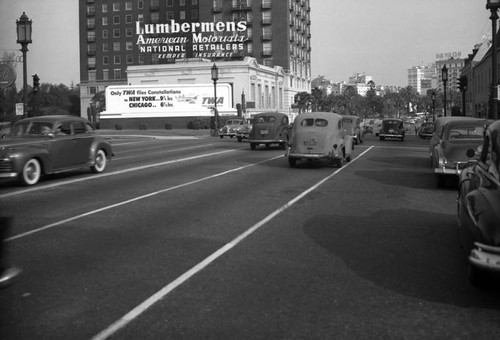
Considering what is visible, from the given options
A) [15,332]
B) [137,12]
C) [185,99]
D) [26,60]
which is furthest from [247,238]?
[137,12]

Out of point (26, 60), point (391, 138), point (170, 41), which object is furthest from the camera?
point (170, 41)

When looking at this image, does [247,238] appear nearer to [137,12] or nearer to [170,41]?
[170,41]

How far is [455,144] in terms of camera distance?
13.1 m

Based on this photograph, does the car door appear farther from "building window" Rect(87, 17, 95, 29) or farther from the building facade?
"building window" Rect(87, 17, 95, 29)

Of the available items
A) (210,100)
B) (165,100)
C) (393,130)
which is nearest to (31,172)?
(393,130)

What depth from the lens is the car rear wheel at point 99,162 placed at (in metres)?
16.6

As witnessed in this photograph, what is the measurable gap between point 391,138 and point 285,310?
129ft

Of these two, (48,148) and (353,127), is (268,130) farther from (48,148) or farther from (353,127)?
(48,148)

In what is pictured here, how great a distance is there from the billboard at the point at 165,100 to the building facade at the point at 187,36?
15652 millimetres

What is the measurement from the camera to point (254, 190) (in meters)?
12.8

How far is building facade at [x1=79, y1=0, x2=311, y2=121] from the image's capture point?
3602 inches

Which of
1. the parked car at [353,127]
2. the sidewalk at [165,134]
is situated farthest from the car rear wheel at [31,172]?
the sidewalk at [165,134]

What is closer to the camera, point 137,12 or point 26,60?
point 26,60

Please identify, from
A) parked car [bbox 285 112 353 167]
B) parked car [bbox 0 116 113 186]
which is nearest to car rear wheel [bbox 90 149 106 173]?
parked car [bbox 0 116 113 186]
